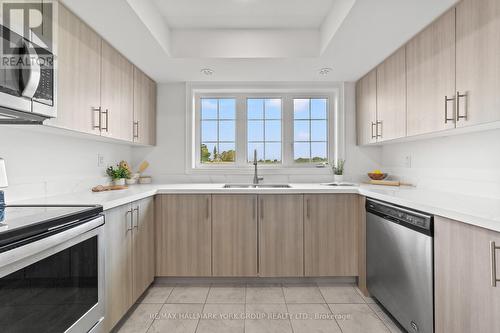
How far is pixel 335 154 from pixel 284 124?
723mm

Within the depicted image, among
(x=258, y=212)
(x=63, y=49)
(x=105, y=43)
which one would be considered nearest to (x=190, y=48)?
(x=105, y=43)

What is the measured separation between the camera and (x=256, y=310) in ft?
6.61

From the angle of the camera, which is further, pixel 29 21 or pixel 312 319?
pixel 312 319

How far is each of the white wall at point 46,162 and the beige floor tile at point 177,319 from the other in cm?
121

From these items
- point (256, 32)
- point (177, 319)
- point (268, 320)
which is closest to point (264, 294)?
point (268, 320)

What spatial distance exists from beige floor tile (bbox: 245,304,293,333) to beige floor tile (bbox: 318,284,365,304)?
44cm

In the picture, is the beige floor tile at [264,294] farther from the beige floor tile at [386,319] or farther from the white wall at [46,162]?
the white wall at [46,162]

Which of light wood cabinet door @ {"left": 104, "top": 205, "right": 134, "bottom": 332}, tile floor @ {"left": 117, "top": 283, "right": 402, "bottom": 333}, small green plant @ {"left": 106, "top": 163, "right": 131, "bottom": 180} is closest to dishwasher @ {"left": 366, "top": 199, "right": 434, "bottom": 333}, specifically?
tile floor @ {"left": 117, "top": 283, "right": 402, "bottom": 333}

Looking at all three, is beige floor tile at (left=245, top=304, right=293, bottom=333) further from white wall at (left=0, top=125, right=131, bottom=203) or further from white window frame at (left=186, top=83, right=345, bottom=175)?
white wall at (left=0, top=125, right=131, bottom=203)

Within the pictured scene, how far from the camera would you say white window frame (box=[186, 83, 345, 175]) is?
3.02 metres

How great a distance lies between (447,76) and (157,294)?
9.15 feet

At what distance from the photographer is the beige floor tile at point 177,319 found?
178 cm

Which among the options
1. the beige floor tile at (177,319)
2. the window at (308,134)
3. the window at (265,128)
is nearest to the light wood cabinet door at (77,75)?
the window at (265,128)

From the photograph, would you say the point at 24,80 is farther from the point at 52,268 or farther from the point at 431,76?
the point at 431,76
